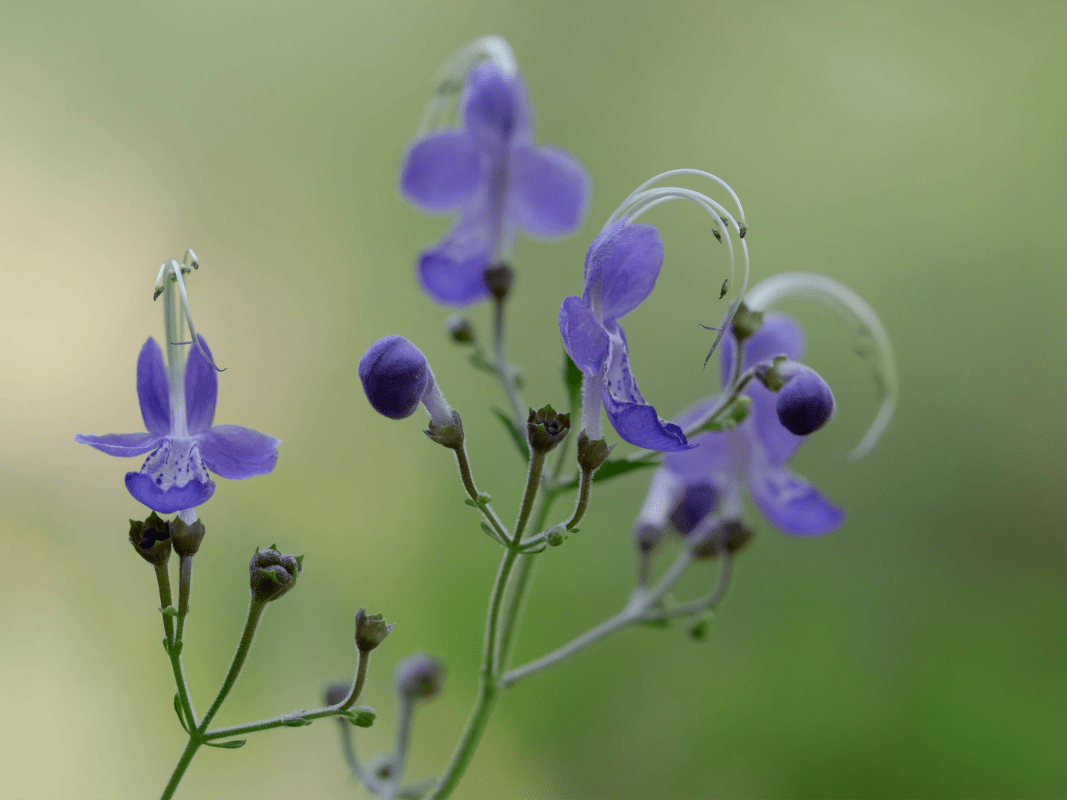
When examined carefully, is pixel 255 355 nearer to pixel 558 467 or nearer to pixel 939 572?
pixel 558 467

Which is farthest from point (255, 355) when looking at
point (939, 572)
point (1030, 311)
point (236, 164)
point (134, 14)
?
point (1030, 311)

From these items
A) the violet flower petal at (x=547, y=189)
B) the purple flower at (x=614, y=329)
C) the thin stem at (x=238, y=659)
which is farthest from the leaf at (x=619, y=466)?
the violet flower petal at (x=547, y=189)

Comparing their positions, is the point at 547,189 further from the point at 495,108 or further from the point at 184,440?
the point at 184,440

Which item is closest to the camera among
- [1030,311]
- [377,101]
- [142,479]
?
[142,479]

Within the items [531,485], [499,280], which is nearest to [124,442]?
[531,485]

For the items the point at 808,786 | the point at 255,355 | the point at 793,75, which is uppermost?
the point at 793,75
